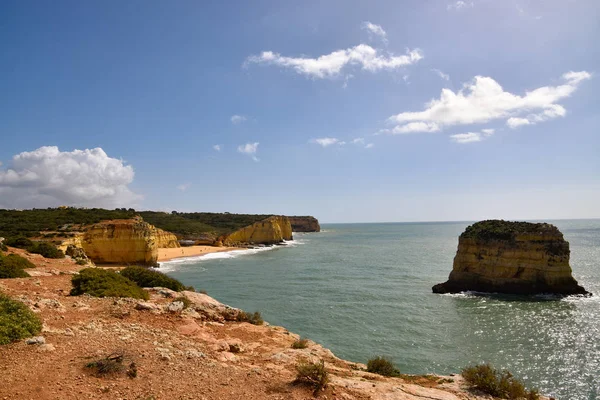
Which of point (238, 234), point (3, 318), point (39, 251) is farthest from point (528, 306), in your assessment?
point (238, 234)

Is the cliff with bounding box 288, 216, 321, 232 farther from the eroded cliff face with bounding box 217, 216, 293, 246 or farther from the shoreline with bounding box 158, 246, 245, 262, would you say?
the shoreline with bounding box 158, 246, 245, 262

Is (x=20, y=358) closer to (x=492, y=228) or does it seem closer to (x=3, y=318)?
(x=3, y=318)

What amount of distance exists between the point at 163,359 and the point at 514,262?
3570cm

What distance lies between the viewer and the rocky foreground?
22.6 ft

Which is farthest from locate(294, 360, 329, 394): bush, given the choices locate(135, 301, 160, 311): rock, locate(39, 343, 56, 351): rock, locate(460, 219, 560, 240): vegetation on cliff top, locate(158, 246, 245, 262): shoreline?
locate(158, 246, 245, 262): shoreline

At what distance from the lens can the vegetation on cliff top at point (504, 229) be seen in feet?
111

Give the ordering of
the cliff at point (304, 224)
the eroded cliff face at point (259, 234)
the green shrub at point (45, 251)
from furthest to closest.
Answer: the cliff at point (304, 224)
the eroded cliff face at point (259, 234)
the green shrub at point (45, 251)

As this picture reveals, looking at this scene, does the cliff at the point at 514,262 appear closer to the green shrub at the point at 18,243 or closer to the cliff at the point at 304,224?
the green shrub at the point at 18,243

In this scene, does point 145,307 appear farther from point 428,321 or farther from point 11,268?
point 428,321

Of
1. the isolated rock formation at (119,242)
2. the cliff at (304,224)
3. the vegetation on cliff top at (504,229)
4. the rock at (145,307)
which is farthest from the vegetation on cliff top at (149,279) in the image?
the cliff at (304,224)

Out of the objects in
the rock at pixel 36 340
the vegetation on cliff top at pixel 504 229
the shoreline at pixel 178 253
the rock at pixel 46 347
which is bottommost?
the shoreline at pixel 178 253

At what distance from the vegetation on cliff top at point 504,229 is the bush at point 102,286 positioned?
33.5 meters

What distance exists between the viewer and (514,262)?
1341 inches

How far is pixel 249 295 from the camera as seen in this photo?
32531 millimetres
